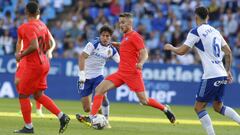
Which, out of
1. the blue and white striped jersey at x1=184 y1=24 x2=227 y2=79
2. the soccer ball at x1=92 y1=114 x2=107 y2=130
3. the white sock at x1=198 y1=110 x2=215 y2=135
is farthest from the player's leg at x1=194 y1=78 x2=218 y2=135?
the soccer ball at x1=92 y1=114 x2=107 y2=130

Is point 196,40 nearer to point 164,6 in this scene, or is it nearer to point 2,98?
point 2,98

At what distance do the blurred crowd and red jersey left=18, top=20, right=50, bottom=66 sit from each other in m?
15.3

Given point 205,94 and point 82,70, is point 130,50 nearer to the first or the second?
point 82,70

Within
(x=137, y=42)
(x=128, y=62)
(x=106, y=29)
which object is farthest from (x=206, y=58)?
(x=106, y=29)

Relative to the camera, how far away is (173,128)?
56.0 feet

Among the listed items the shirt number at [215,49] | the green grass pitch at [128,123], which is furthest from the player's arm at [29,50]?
the shirt number at [215,49]

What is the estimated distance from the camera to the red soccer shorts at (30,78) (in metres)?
14.1

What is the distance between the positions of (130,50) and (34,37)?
9.26 feet

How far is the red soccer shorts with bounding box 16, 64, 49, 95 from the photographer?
Answer: 14.1 metres

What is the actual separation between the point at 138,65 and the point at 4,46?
14.7 meters

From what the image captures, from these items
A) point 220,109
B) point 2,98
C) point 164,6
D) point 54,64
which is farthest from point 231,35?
point 220,109

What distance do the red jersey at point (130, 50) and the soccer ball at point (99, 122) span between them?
44.3 inches

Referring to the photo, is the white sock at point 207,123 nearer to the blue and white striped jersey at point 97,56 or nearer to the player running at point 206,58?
the player running at point 206,58

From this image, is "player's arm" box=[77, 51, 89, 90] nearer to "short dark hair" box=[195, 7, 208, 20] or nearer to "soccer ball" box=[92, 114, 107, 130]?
"soccer ball" box=[92, 114, 107, 130]
